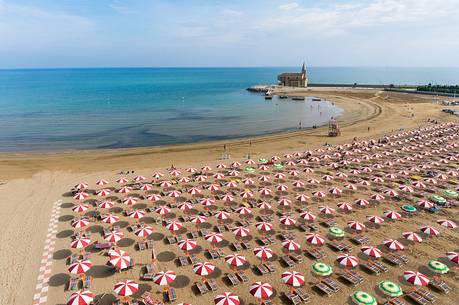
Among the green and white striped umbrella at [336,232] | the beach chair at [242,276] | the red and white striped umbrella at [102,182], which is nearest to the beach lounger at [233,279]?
the beach chair at [242,276]

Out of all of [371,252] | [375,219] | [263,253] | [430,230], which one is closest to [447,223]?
[430,230]

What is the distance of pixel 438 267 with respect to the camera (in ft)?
51.8

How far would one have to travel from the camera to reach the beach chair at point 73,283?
50.1 feet

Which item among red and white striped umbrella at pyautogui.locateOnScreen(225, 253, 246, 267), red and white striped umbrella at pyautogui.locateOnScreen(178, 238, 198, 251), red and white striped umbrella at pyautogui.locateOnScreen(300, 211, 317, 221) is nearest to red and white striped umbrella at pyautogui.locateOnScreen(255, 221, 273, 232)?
red and white striped umbrella at pyautogui.locateOnScreen(300, 211, 317, 221)

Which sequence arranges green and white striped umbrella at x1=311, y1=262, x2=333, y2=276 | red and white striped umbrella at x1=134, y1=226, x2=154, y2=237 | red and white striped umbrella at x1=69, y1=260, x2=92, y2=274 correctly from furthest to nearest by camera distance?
red and white striped umbrella at x1=134, y1=226, x2=154, y2=237
green and white striped umbrella at x1=311, y1=262, x2=333, y2=276
red and white striped umbrella at x1=69, y1=260, x2=92, y2=274

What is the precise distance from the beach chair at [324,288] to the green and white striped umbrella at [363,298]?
3.91ft

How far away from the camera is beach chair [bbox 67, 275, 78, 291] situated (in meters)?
15.3

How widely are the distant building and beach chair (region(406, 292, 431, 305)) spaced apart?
153372mm

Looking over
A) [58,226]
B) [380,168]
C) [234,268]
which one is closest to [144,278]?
[234,268]

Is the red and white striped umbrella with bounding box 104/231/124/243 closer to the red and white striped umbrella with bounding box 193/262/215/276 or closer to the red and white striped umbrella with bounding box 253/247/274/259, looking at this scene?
the red and white striped umbrella with bounding box 193/262/215/276

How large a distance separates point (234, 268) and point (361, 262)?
7.79m

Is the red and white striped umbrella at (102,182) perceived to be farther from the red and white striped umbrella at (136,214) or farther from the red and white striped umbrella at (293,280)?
the red and white striped umbrella at (293,280)

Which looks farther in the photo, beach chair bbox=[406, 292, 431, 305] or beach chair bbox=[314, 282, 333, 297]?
beach chair bbox=[314, 282, 333, 297]

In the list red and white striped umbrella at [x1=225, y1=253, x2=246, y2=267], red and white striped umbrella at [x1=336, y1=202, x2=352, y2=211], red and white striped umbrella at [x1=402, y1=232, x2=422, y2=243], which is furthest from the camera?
red and white striped umbrella at [x1=336, y1=202, x2=352, y2=211]
